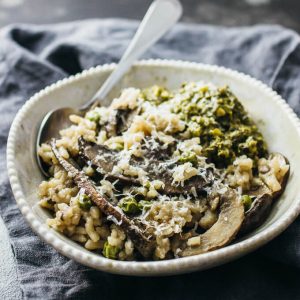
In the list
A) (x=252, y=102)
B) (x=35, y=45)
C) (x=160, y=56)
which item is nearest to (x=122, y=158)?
(x=252, y=102)

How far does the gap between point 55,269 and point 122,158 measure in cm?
63

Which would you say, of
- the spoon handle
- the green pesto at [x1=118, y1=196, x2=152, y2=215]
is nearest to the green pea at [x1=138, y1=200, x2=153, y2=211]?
the green pesto at [x1=118, y1=196, x2=152, y2=215]

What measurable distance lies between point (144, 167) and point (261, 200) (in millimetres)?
588

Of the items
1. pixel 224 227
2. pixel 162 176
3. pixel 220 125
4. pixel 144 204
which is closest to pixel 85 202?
pixel 144 204

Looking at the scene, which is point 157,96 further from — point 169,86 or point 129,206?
point 129,206

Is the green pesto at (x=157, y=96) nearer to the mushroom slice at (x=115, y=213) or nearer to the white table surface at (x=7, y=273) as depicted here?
the mushroom slice at (x=115, y=213)

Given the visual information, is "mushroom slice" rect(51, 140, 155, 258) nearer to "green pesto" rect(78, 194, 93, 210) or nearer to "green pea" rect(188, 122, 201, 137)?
"green pesto" rect(78, 194, 93, 210)

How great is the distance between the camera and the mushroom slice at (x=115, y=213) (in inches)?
94.3

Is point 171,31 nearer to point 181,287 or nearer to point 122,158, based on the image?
point 122,158

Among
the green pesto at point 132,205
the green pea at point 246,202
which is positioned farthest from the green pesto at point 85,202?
the green pea at point 246,202

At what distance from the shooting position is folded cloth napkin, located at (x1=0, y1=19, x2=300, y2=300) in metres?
2.54

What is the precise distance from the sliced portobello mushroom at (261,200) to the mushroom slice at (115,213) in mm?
471

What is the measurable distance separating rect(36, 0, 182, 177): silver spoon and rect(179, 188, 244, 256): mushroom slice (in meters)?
1.12

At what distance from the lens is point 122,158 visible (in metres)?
2.72
